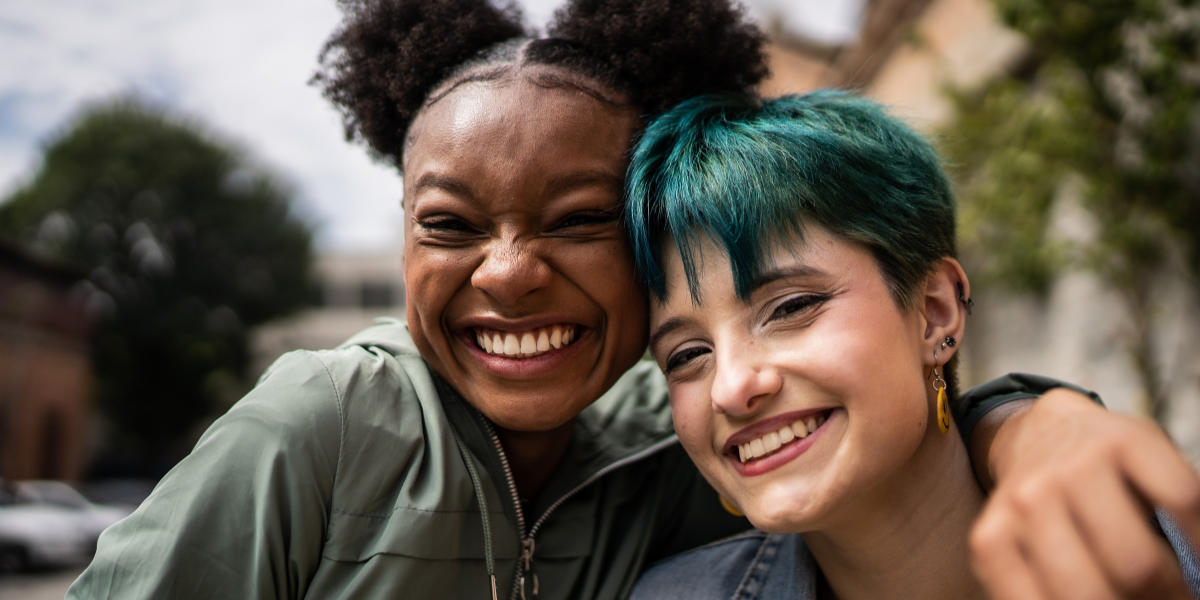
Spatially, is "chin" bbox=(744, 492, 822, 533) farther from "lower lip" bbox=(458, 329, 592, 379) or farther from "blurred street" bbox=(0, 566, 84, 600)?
"blurred street" bbox=(0, 566, 84, 600)

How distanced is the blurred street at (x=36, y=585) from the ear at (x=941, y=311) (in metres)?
11.5

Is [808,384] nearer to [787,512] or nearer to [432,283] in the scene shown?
[787,512]

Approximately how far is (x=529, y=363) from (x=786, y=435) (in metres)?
0.66

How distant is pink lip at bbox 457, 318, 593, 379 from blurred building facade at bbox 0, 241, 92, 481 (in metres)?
19.9

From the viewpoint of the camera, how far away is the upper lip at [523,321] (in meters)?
2.03

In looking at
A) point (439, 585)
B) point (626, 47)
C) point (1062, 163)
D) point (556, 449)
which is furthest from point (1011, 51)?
point (439, 585)

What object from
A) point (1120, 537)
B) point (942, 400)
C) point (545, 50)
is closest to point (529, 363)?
point (545, 50)

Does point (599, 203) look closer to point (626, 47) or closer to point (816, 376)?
point (626, 47)

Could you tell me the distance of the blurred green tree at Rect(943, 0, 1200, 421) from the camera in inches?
173

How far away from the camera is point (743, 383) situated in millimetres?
1719

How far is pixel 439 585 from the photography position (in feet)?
6.24

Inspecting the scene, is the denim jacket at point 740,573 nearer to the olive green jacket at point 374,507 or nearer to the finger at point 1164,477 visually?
the olive green jacket at point 374,507

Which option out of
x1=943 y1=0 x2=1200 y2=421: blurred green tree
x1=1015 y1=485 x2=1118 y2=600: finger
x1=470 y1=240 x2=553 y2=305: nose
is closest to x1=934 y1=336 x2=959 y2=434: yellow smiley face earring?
x1=1015 y1=485 x2=1118 y2=600: finger

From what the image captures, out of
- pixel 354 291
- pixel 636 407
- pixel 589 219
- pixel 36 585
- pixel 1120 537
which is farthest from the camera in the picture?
pixel 354 291
